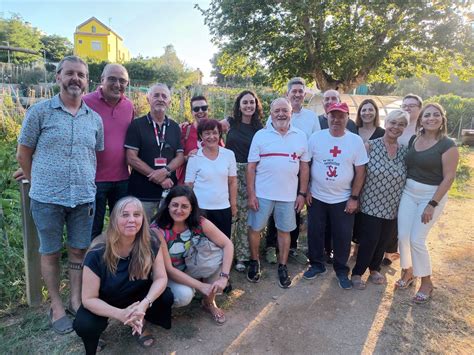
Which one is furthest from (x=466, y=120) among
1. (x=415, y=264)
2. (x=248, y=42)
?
(x=415, y=264)

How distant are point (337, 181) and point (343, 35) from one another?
761 cm

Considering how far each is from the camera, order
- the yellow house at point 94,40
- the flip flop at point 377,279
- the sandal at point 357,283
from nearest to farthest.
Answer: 1. the sandal at point 357,283
2. the flip flop at point 377,279
3. the yellow house at point 94,40

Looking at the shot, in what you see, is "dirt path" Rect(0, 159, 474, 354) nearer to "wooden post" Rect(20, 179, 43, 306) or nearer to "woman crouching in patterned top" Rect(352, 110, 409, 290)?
"wooden post" Rect(20, 179, 43, 306)

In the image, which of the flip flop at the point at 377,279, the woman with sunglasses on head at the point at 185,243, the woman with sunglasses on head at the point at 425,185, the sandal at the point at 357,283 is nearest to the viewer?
the woman with sunglasses on head at the point at 185,243

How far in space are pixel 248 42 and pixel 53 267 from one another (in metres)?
9.20

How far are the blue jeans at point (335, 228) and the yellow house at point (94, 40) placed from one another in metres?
47.5

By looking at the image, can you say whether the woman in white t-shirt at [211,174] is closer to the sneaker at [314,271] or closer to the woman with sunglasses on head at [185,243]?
the woman with sunglasses on head at [185,243]

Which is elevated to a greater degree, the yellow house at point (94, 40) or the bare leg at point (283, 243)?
the yellow house at point (94, 40)

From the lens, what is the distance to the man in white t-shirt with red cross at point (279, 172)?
3.45 meters

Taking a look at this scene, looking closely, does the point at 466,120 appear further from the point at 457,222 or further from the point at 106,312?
the point at 106,312

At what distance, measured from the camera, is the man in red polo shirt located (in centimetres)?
302

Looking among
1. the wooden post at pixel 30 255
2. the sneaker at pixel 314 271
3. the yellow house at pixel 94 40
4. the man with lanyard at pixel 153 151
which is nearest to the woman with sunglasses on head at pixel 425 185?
the sneaker at pixel 314 271

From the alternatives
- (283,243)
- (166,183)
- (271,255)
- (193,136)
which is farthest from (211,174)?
(271,255)

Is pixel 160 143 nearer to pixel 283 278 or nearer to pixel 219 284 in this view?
pixel 219 284
